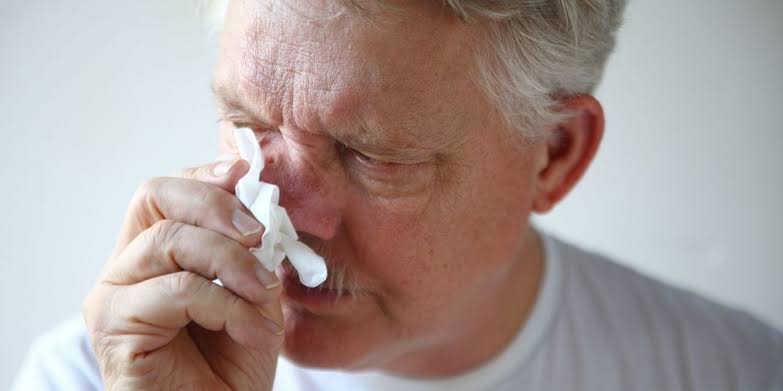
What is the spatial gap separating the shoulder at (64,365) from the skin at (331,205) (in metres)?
0.40

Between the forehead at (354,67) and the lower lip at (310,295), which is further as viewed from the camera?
the lower lip at (310,295)

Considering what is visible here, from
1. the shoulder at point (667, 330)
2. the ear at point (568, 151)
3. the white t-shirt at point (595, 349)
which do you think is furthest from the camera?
the shoulder at point (667, 330)

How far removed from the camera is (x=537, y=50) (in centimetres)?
138

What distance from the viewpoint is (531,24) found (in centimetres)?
135

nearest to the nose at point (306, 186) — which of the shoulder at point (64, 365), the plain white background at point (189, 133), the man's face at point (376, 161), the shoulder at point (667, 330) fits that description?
the man's face at point (376, 161)

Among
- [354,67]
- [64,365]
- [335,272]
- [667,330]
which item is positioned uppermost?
[354,67]

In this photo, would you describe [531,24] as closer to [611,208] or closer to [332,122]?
[332,122]

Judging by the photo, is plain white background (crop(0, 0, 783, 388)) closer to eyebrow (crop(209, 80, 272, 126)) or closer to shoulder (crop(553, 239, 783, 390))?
shoulder (crop(553, 239, 783, 390))

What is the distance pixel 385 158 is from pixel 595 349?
0.93 meters

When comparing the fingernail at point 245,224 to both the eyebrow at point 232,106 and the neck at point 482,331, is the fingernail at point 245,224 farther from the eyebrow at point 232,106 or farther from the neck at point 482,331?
the neck at point 482,331

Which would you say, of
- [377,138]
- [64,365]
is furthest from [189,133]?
[377,138]

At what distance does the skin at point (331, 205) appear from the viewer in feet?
4.02

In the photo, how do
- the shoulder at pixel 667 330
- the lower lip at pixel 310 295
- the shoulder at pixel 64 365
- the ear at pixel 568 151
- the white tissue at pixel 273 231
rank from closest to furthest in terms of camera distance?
the white tissue at pixel 273 231 < the lower lip at pixel 310 295 < the ear at pixel 568 151 < the shoulder at pixel 64 365 < the shoulder at pixel 667 330

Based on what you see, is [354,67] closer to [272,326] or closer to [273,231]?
[273,231]
